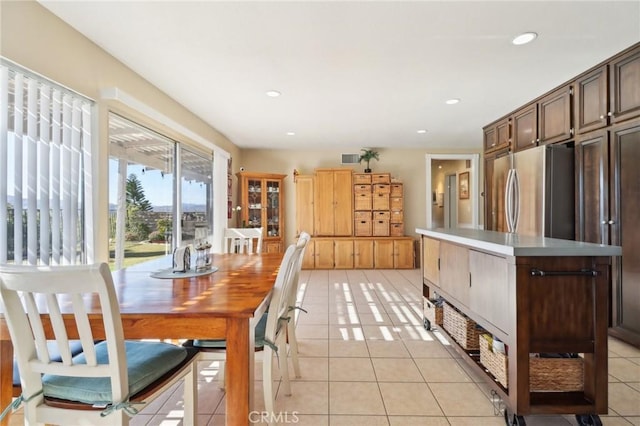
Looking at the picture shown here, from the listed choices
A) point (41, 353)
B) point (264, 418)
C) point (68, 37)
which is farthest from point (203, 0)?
point (264, 418)

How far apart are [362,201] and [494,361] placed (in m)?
4.19

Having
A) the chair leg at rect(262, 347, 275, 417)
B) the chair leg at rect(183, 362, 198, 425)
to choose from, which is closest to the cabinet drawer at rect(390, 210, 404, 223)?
the chair leg at rect(262, 347, 275, 417)

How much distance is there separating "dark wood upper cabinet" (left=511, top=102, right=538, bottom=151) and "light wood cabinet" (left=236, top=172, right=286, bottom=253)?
3.69 metres

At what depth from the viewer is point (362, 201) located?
577 cm

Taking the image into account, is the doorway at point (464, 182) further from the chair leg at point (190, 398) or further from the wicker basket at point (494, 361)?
the chair leg at point (190, 398)

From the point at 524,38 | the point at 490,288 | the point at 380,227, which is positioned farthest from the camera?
the point at 380,227

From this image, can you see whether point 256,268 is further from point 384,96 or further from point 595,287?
point 384,96

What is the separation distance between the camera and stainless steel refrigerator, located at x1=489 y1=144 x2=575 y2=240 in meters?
2.98

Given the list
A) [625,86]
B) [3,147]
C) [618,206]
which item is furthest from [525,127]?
[3,147]

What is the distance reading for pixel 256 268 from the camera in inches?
81.1

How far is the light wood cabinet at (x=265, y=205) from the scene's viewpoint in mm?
5633

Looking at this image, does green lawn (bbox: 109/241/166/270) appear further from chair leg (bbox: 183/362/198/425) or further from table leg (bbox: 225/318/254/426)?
table leg (bbox: 225/318/254/426)

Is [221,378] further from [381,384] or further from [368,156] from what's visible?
[368,156]

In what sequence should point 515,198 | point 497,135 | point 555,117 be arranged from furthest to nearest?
point 497,135
point 515,198
point 555,117
